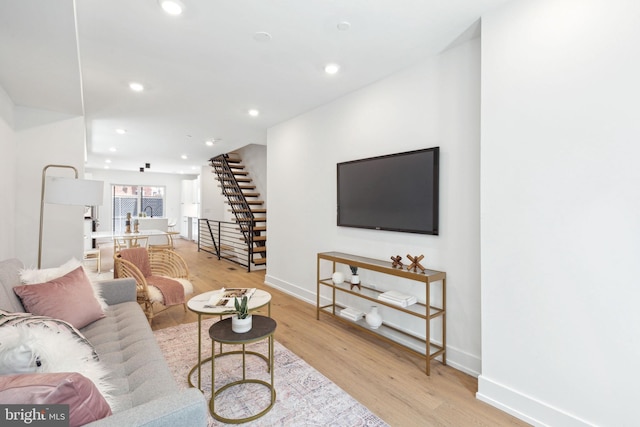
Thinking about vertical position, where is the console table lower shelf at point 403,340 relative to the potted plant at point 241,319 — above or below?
below

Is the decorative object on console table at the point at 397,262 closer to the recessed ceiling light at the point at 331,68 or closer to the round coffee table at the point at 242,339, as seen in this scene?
the round coffee table at the point at 242,339

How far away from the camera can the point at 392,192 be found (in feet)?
9.80

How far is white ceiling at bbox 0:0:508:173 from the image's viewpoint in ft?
6.70

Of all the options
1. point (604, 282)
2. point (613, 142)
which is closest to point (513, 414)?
point (604, 282)

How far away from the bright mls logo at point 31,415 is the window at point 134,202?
12011mm

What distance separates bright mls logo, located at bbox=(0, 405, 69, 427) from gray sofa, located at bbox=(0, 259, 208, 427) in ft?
0.36

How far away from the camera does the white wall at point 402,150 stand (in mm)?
2463

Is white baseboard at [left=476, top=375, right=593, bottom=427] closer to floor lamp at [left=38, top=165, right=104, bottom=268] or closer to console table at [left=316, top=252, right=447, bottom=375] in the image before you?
console table at [left=316, top=252, right=447, bottom=375]

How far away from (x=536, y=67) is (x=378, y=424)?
2357 millimetres

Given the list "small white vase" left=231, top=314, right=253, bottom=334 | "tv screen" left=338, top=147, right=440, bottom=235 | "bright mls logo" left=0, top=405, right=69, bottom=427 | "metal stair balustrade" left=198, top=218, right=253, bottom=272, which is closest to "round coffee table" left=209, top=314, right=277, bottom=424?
"small white vase" left=231, top=314, right=253, bottom=334

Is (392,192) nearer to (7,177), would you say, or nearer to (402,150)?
(402,150)

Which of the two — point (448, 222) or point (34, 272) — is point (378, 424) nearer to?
point (448, 222)

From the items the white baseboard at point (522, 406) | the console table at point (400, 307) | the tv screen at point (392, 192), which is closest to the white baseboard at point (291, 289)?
the console table at point (400, 307)

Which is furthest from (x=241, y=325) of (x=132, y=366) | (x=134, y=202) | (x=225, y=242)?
(x=134, y=202)
